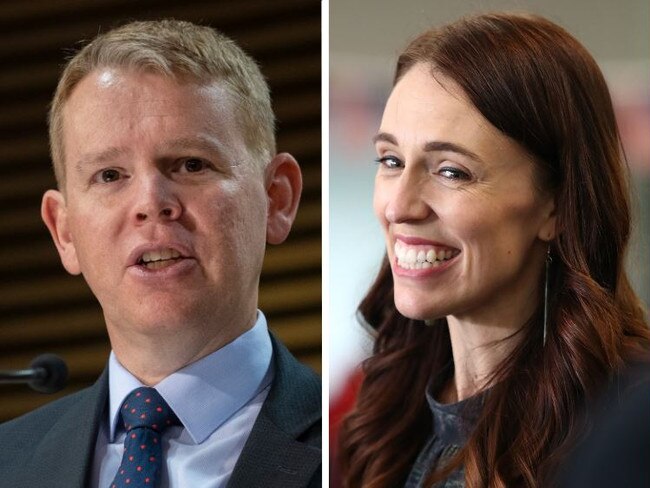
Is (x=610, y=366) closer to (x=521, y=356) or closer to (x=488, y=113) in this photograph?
(x=521, y=356)

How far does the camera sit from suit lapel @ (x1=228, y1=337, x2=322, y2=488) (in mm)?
3137

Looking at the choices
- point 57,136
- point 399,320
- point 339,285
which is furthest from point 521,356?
point 57,136

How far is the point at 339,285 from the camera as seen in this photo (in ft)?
9.95

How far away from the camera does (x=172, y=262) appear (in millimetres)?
3277

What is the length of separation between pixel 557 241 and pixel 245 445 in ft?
3.41

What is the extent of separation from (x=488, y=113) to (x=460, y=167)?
0.14m

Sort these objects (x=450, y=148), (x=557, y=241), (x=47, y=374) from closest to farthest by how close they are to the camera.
Result: (x=557, y=241), (x=450, y=148), (x=47, y=374)

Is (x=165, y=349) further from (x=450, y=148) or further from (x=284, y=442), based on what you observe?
(x=450, y=148)

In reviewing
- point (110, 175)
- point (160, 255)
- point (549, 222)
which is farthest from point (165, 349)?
point (549, 222)

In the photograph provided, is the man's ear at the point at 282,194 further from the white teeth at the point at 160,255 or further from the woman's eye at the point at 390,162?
the woman's eye at the point at 390,162

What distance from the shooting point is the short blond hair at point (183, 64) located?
3277 millimetres

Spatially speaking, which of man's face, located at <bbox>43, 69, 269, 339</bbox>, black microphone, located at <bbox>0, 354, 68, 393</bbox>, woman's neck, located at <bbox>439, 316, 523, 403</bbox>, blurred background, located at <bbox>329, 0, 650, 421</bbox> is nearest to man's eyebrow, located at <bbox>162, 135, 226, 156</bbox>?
man's face, located at <bbox>43, 69, 269, 339</bbox>

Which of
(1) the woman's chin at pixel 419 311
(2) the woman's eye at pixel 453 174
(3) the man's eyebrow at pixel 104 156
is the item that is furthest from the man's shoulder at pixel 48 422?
(2) the woman's eye at pixel 453 174

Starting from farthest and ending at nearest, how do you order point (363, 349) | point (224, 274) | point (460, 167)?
point (224, 274)
point (363, 349)
point (460, 167)
